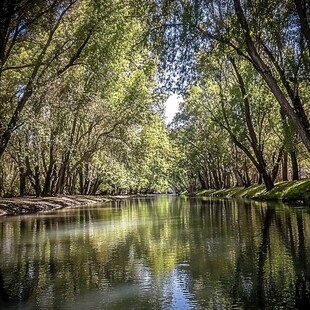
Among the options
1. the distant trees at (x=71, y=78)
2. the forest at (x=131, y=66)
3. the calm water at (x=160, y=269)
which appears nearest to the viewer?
the calm water at (x=160, y=269)

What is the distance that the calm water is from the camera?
7.84 metres

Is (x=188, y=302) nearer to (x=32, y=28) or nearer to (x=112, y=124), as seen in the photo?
(x=32, y=28)

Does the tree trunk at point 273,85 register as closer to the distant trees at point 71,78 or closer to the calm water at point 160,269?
the calm water at point 160,269

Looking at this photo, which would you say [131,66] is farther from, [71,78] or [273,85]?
[273,85]

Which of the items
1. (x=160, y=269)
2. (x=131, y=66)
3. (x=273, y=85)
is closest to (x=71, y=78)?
(x=131, y=66)

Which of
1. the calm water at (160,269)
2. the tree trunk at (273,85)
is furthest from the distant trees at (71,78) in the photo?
the calm water at (160,269)

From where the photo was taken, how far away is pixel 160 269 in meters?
10.4

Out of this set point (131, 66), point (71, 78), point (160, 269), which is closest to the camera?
point (160, 269)

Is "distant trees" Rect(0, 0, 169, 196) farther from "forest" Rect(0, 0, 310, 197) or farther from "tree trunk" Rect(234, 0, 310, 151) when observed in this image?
"tree trunk" Rect(234, 0, 310, 151)

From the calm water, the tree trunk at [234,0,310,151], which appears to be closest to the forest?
the tree trunk at [234,0,310,151]

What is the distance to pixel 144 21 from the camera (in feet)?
67.8

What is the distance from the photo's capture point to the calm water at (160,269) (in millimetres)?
7840

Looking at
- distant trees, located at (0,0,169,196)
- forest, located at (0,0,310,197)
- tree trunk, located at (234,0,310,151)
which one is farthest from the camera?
distant trees, located at (0,0,169,196)

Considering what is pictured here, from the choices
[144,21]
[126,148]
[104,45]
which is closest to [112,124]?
[126,148]
